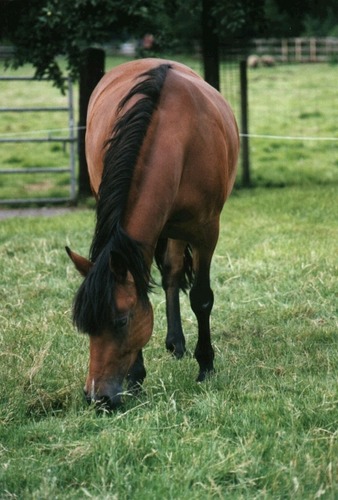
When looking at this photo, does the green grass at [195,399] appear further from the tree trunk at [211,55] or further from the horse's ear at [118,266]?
the tree trunk at [211,55]

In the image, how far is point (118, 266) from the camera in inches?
147

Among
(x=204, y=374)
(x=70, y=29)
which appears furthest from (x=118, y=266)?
(x=70, y=29)

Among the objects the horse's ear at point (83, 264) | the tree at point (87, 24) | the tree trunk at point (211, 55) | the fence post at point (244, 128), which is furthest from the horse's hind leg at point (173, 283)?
the fence post at point (244, 128)

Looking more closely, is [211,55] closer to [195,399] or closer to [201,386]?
[201,386]

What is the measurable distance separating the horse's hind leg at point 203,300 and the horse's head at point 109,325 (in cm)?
93

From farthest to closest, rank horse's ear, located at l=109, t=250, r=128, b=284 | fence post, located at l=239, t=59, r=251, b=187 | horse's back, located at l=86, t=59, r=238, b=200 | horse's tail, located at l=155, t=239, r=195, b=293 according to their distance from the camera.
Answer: fence post, located at l=239, t=59, r=251, b=187, horse's tail, located at l=155, t=239, r=195, b=293, horse's back, located at l=86, t=59, r=238, b=200, horse's ear, located at l=109, t=250, r=128, b=284

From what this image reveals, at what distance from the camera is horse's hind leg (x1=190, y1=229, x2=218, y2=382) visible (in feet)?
15.7

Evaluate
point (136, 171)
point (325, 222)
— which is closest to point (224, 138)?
point (136, 171)

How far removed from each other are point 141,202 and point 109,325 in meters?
0.60

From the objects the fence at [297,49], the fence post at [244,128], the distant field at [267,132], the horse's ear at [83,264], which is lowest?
the fence at [297,49]

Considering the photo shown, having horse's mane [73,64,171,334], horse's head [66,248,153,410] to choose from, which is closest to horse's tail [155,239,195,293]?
horse's mane [73,64,171,334]

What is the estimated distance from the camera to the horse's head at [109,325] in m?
A: 3.71

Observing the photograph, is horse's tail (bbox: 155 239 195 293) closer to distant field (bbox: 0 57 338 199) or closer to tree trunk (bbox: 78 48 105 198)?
tree trunk (bbox: 78 48 105 198)

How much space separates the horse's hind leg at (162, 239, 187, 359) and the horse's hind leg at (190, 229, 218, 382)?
48 cm
